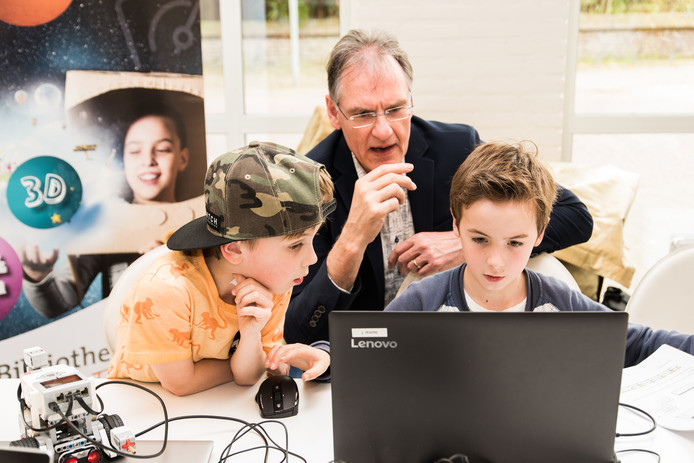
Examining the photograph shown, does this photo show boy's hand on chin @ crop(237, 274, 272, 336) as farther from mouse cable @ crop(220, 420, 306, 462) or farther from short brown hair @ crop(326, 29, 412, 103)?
short brown hair @ crop(326, 29, 412, 103)

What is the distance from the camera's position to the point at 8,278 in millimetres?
2559

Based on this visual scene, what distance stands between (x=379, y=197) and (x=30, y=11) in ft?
5.77

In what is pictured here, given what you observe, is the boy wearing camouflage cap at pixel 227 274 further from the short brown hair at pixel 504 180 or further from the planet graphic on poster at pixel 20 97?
the planet graphic on poster at pixel 20 97

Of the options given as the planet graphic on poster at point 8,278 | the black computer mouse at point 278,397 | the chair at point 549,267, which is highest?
the chair at point 549,267

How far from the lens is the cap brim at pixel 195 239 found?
4.04 ft

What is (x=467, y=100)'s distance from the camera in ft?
11.4

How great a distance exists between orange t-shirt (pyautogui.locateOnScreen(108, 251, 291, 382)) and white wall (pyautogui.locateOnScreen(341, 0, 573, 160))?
2.36 m

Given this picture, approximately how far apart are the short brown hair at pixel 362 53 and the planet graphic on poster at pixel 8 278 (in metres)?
1.55

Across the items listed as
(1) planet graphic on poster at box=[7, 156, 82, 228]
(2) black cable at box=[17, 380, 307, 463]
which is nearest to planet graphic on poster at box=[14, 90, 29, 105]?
(1) planet graphic on poster at box=[7, 156, 82, 228]

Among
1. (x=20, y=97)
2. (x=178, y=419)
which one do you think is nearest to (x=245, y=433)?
(x=178, y=419)

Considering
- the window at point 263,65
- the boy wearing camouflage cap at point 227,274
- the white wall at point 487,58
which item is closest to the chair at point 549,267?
the boy wearing camouflage cap at point 227,274

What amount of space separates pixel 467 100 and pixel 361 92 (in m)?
1.74

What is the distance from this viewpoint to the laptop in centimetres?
88

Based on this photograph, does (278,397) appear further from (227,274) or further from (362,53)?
(362,53)
